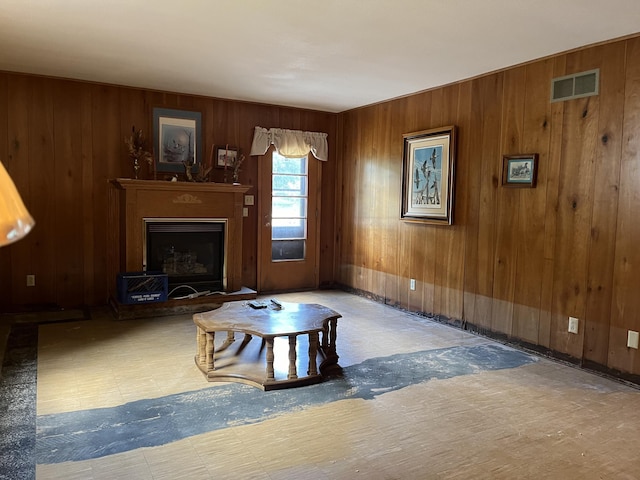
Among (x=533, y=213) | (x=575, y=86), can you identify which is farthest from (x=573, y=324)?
(x=575, y=86)

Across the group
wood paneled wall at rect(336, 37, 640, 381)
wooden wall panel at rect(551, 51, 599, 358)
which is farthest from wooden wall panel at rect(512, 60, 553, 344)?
wooden wall panel at rect(551, 51, 599, 358)

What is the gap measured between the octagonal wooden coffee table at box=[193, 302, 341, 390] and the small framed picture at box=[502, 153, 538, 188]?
82.0 inches

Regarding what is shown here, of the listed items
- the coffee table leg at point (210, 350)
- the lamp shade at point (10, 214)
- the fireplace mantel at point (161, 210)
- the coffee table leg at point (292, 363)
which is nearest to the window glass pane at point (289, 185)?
the fireplace mantel at point (161, 210)

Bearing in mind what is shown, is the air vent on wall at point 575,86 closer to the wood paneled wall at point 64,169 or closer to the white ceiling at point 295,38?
the white ceiling at point 295,38

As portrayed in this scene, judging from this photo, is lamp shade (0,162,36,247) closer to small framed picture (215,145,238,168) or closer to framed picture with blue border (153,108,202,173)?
framed picture with blue border (153,108,202,173)

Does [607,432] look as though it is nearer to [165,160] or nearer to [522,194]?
[522,194]

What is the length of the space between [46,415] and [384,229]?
418 cm

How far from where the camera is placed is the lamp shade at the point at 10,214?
722 mm

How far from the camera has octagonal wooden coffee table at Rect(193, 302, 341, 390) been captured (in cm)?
318

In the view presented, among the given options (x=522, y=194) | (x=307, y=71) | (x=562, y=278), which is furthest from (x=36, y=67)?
(x=562, y=278)

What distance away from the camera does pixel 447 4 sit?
292 centimetres

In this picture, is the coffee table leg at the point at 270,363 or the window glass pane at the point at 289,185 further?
the window glass pane at the point at 289,185

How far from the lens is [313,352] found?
3281 mm

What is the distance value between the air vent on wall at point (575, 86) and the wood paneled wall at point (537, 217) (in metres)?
0.05
